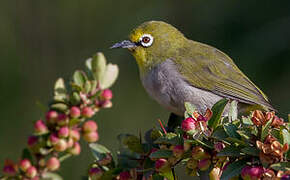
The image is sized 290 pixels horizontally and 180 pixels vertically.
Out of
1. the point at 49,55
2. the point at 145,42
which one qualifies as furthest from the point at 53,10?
the point at 145,42

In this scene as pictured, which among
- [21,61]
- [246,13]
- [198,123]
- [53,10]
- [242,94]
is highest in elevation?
[53,10]

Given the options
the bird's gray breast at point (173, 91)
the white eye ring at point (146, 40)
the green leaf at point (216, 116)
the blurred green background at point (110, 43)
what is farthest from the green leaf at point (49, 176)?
the blurred green background at point (110, 43)

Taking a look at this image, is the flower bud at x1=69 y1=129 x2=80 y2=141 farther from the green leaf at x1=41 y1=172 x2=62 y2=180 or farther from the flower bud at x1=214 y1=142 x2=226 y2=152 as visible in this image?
the flower bud at x1=214 y1=142 x2=226 y2=152

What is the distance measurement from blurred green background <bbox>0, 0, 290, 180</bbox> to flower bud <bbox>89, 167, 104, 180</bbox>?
2.41 metres

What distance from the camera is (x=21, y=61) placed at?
5.57 meters

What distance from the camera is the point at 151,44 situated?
4629 mm

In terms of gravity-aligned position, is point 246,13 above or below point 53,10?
below

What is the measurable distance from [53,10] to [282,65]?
283 cm

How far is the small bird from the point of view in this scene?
4309 mm

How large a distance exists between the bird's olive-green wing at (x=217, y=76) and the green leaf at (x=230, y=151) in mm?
2128

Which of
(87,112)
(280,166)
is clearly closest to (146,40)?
(87,112)

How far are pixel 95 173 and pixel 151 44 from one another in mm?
2246

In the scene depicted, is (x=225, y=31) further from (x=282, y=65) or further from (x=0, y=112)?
(x=0, y=112)

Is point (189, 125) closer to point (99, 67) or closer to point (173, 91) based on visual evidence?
point (99, 67)
